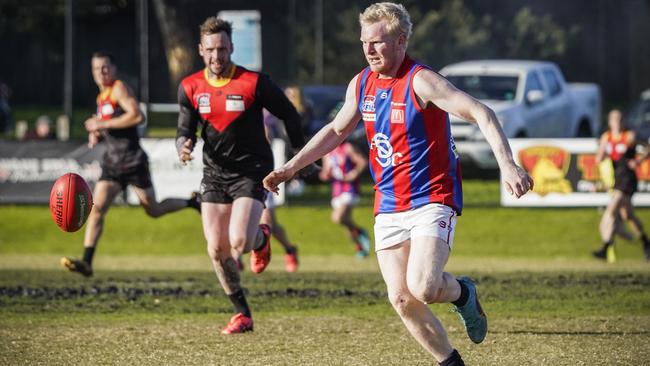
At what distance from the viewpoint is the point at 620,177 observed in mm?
15297

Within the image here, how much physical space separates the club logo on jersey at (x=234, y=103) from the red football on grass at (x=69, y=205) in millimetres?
1271

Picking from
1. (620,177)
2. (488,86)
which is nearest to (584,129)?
(488,86)

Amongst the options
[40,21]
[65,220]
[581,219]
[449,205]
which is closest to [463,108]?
[449,205]

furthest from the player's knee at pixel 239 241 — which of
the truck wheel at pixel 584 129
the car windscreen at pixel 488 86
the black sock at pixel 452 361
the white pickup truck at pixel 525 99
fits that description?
the truck wheel at pixel 584 129

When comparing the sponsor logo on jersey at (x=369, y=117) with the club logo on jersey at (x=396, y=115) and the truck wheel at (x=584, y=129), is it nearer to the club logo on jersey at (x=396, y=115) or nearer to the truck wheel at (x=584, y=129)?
the club logo on jersey at (x=396, y=115)

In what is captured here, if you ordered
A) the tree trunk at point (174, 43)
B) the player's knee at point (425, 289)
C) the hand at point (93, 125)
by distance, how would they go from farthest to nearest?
the tree trunk at point (174, 43), the hand at point (93, 125), the player's knee at point (425, 289)

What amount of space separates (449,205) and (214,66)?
3111 mm

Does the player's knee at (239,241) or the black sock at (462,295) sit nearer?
the black sock at (462,295)

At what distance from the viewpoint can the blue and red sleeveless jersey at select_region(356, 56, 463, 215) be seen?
664 centimetres

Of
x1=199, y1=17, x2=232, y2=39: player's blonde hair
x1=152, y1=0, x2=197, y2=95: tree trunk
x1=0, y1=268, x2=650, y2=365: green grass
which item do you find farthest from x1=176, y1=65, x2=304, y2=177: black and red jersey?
x1=152, y1=0, x2=197, y2=95: tree trunk

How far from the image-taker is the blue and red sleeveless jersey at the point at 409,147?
664 centimetres

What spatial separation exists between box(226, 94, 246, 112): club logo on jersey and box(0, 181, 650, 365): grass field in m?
1.71

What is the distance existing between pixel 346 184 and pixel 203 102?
6.87m

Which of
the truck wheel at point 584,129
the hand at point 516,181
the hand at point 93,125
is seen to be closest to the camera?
the hand at point 516,181
